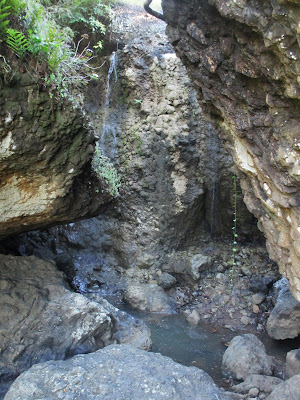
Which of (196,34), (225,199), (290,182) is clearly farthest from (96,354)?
(225,199)

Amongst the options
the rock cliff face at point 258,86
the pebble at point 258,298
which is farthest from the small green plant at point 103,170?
the pebble at point 258,298

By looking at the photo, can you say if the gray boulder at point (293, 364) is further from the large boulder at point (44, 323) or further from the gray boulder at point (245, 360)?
the large boulder at point (44, 323)

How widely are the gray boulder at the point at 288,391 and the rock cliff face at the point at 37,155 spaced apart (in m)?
3.41

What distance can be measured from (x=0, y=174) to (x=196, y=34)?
110 inches

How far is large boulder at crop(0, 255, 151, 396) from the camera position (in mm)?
4152

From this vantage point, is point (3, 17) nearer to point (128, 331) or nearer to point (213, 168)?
point (128, 331)

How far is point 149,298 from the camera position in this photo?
22.2 ft

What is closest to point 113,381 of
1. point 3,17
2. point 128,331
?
point 128,331

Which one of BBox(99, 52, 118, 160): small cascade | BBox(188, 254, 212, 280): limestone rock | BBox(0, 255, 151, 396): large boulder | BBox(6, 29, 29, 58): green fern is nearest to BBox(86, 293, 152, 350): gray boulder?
BBox(0, 255, 151, 396): large boulder

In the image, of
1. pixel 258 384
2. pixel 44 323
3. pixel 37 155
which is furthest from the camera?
pixel 44 323

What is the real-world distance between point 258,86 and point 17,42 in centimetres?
257

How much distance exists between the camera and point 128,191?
7.74 m

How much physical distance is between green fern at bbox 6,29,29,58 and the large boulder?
3073 mm

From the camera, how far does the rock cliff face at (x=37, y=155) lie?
3.85m
